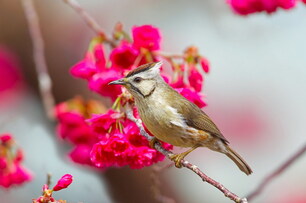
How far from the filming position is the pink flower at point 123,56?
220 centimetres

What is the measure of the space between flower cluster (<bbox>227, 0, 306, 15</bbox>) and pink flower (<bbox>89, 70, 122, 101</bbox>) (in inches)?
28.3

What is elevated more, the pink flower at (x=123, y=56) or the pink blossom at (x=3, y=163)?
the pink flower at (x=123, y=56)

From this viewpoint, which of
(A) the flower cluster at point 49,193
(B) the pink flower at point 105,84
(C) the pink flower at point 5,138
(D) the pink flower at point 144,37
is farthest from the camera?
(C) the pink flower at point 5,138

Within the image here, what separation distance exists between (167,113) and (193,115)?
131 millimetres

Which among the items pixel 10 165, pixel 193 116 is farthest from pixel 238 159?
pixel 10 165

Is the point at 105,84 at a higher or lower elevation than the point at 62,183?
higher

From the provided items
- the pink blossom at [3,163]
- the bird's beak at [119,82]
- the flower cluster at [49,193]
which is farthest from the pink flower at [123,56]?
the pink blossom at [3,163]

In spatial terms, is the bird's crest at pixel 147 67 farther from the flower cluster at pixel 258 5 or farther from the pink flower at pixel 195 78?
the flower cluster at pixel 258 5

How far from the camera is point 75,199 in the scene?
427cm

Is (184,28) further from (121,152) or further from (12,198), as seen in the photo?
(121,152)

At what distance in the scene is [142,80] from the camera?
2256 mm

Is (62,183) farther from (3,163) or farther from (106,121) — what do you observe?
(3,163)

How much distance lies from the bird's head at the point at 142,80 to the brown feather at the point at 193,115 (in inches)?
4.2

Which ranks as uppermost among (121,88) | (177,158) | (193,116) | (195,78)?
(121,88)
